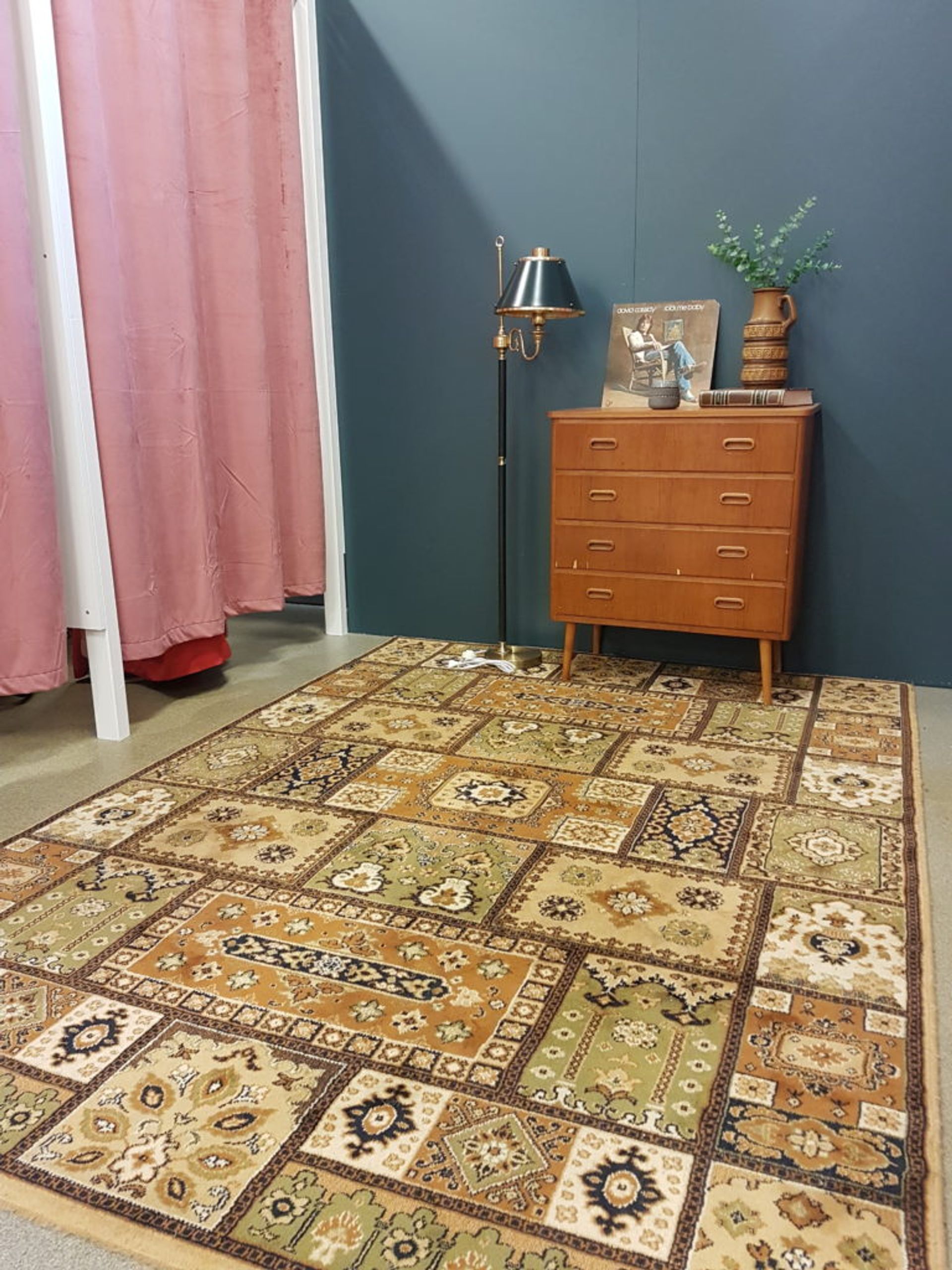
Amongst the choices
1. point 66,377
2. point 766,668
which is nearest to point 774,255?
point 766,668

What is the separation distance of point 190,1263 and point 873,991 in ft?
3.34

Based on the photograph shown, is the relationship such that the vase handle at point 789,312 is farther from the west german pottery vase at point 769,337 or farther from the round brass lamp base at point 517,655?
the round brass lamp base at point 517,655

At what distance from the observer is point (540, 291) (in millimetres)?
2865

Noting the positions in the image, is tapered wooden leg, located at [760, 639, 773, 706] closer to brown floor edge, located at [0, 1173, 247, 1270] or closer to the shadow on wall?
the shadow on wall

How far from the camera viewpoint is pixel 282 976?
1571mm

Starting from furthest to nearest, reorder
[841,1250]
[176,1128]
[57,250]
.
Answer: [57,250] → [176,1128] → [841,1250]

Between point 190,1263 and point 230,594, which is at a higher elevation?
point 230,594

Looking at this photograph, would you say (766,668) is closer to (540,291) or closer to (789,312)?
(789,312)

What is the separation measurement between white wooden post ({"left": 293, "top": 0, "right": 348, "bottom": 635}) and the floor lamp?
2.03ft

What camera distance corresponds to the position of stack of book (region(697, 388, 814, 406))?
8.74ft

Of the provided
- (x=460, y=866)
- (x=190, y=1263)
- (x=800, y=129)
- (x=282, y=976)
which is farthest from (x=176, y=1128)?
(x=800, y=129)

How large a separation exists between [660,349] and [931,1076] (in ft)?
7.40

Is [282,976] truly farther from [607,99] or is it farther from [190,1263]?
[607,99]

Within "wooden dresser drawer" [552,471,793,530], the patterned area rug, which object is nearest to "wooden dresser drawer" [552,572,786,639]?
"wooden dresser drawer" [552,471,793,530]
